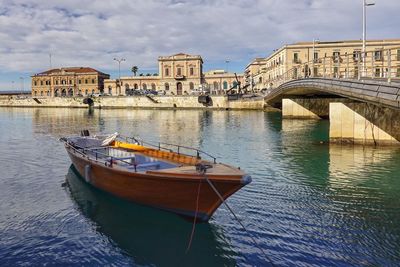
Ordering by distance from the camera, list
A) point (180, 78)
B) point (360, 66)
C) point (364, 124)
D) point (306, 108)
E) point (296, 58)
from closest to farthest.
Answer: point (360, 66) → point (364, 124) → point (306, 108) → point (296, 58) → point (180, 78)

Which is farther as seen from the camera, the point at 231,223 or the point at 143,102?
the point at 143,102

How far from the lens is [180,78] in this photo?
440 ft

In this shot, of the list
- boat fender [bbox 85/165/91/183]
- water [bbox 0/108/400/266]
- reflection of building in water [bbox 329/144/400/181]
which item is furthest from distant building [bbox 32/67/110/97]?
boat fender [bbox 85/165/91/183]

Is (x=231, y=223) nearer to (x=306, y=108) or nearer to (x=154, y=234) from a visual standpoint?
(x=154, y=234)

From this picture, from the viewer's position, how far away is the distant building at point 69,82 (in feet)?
463

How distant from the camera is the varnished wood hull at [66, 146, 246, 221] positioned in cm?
1057

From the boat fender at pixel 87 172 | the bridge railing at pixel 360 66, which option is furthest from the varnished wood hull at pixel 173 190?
the bridge railing at pixel 360 66

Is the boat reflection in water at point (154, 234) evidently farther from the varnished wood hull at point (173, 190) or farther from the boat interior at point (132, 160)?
the boat interior at point (132, 160)

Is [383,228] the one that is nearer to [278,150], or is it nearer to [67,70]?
[278,150]

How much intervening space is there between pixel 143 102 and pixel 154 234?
287 feet

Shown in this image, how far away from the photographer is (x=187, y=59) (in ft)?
439

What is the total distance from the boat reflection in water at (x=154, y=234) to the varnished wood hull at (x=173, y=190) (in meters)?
0.43

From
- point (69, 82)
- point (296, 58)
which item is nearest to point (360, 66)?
point (296, 58)

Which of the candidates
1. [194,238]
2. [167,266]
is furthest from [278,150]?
[167,266]
